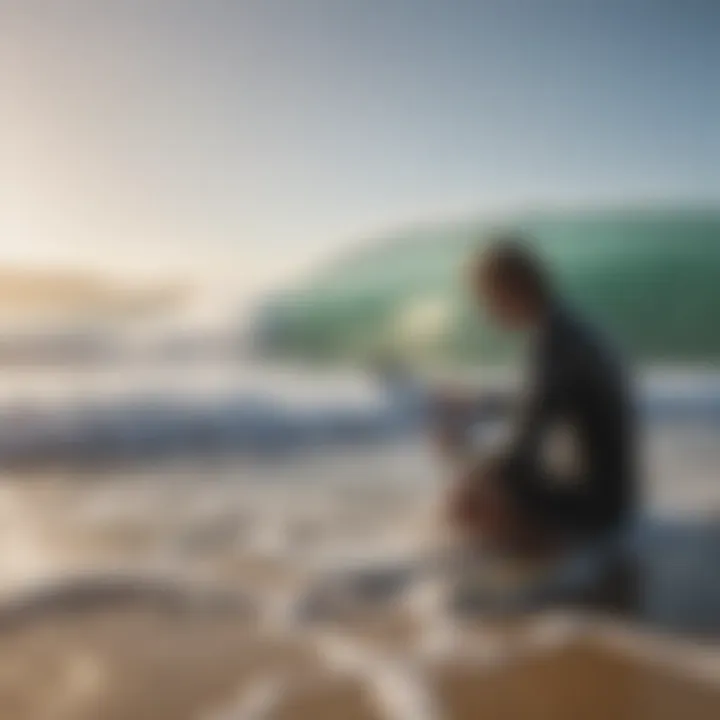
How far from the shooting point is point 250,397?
1197 mm

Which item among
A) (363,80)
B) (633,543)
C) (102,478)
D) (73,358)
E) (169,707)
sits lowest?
(169,707)

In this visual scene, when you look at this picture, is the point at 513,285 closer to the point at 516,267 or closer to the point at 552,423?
the point at 516,267

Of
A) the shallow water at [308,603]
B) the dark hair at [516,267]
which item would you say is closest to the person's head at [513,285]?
the dark hair at [516,267]

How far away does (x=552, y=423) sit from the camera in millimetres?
1188

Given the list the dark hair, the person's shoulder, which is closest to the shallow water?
the person's shoulder

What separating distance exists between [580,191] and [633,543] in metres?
0.42

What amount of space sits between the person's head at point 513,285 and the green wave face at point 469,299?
2 cm

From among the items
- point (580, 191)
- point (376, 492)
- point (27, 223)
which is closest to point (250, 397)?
point (376, 492)

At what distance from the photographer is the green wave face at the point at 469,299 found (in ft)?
3.87

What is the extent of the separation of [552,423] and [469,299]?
0.57 ft

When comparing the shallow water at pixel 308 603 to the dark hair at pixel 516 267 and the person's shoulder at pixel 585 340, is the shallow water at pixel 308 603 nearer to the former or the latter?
the person's shoulder at pixel 585 340

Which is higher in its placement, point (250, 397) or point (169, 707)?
point (250, 397)

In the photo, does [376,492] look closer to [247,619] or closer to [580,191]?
[247,619]

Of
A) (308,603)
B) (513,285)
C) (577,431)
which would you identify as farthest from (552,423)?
(308,603)
